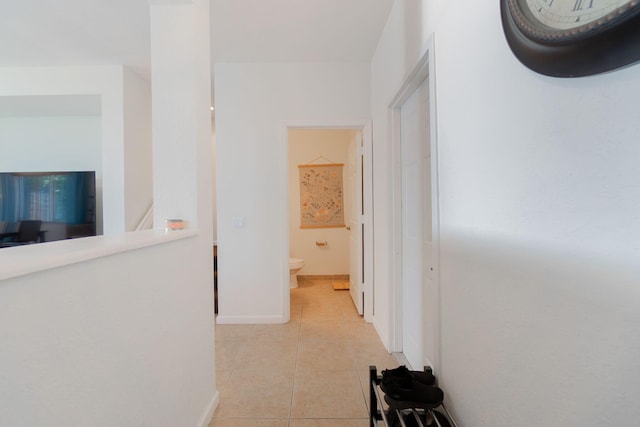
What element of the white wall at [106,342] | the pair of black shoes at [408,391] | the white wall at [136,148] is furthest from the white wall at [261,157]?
the pair of black shoes at [408,391]

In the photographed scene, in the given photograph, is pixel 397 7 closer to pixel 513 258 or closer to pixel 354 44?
pixel 354 44

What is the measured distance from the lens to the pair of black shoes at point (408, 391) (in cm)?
109

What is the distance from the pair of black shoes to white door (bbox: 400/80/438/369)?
1.19 feet

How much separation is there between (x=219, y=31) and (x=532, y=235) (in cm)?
271

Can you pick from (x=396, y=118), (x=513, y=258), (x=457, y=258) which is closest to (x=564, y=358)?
(x=513, y=258)

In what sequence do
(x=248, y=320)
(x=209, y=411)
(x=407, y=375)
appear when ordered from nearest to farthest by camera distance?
(x=407, y=375) → (x=209, y=411) → (x=248, y=320)

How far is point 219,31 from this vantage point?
2.36 meters

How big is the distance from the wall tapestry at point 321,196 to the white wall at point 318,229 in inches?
3.0

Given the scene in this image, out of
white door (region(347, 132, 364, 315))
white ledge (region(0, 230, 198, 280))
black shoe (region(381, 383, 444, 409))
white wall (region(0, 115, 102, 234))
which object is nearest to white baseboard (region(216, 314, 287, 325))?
white door (region(347, 132, 364, 315))

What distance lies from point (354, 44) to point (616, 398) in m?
2.82

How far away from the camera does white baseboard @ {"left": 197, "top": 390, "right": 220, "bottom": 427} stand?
1.46 meters

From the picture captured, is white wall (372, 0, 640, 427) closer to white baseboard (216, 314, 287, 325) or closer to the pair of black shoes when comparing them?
the pair of black shoes

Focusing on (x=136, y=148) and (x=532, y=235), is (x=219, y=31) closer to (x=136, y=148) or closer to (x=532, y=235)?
(x=136, y=148)

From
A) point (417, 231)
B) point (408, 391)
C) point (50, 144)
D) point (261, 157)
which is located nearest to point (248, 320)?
point (261, 157)
